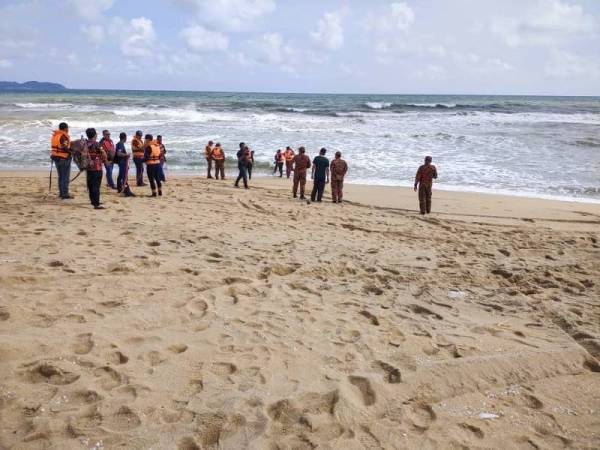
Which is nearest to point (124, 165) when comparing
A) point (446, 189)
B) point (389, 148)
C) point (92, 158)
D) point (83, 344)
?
point (92, 158)

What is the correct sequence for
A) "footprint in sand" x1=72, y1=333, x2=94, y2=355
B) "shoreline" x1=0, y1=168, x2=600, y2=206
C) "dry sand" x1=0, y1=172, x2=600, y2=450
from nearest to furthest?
"dry sand" x1=0, y1=172, x2=600, y2=450 → "footprint in sand" x1=72, y1=333, x2=94, y2=355 → "shoreline" x1=0, y1=168, x2=600, y2=206

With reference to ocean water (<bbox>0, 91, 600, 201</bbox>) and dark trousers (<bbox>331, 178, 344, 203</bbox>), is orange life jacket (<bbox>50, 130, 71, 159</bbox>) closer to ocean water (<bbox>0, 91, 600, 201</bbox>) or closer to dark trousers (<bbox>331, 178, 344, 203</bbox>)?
dark trousers (<bbox>331, 178, 344, 203</bbox>)

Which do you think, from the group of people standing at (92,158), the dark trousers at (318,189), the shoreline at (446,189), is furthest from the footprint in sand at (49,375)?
the shoreline at (446,189)

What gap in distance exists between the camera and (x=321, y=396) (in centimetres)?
342

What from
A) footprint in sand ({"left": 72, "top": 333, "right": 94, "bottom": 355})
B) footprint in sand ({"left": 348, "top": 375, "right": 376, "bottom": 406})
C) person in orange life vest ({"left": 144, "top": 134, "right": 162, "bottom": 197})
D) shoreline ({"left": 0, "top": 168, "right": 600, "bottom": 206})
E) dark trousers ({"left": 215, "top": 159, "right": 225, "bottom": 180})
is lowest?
footprint in sand ({"left": 348, "top": 375, "right": 376, "bottom": 406})

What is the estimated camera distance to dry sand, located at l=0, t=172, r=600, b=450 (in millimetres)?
3082

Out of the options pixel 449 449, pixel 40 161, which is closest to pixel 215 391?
pixel 449 449

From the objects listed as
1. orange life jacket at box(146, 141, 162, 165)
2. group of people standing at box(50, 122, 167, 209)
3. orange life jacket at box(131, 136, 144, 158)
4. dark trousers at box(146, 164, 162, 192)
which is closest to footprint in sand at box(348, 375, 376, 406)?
group of people standing at box(50, 122, 167, 209)

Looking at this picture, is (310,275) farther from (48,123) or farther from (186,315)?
(48,123)

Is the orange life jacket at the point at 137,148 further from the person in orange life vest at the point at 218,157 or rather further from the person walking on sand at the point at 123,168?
the person in orange life vest at the point at 218,157

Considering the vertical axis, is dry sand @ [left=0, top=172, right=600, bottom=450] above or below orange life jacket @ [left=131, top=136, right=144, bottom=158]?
below

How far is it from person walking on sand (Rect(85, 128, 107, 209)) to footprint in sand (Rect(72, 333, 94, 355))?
19.2 feet

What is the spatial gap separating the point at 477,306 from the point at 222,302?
2888mm

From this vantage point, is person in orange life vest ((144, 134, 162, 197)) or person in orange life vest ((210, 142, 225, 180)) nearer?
person in orange life vest ((144, 134, 162, 197))
